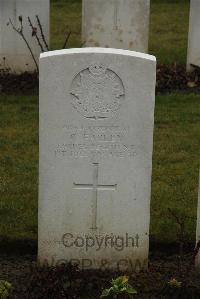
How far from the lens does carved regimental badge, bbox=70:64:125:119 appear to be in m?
5.17

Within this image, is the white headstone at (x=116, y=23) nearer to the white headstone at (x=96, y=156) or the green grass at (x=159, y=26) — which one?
the green grass at (x=159, y=26)

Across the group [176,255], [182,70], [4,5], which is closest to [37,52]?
[4,5]

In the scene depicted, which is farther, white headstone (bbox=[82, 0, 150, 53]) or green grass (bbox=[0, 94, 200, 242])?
white headstone (bbox=[82, 0, 150, 53])

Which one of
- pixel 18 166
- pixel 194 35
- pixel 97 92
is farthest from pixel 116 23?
pixel 97 92

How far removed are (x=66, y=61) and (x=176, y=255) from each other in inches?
65.3

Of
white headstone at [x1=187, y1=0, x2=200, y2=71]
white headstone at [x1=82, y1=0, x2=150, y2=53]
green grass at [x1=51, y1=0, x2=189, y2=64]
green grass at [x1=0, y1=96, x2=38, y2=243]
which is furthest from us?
green grass at [x1=51, y1=0, x2=189, y2=64]

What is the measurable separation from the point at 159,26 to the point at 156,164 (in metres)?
8.00

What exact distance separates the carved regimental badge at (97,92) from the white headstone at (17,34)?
548cm

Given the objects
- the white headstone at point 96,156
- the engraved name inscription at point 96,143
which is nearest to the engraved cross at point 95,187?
the white headstone at point 96,156

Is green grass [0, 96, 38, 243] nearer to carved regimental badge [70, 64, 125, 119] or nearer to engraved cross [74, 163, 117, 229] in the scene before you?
engraved cross [74, 163, 117, 229]

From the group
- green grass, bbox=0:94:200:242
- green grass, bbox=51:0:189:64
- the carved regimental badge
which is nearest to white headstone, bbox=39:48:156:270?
the carved regimental badge

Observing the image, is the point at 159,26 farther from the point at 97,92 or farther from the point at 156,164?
the point at 97,92

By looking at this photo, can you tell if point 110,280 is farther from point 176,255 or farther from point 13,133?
point 13,133

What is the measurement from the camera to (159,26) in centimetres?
1520
